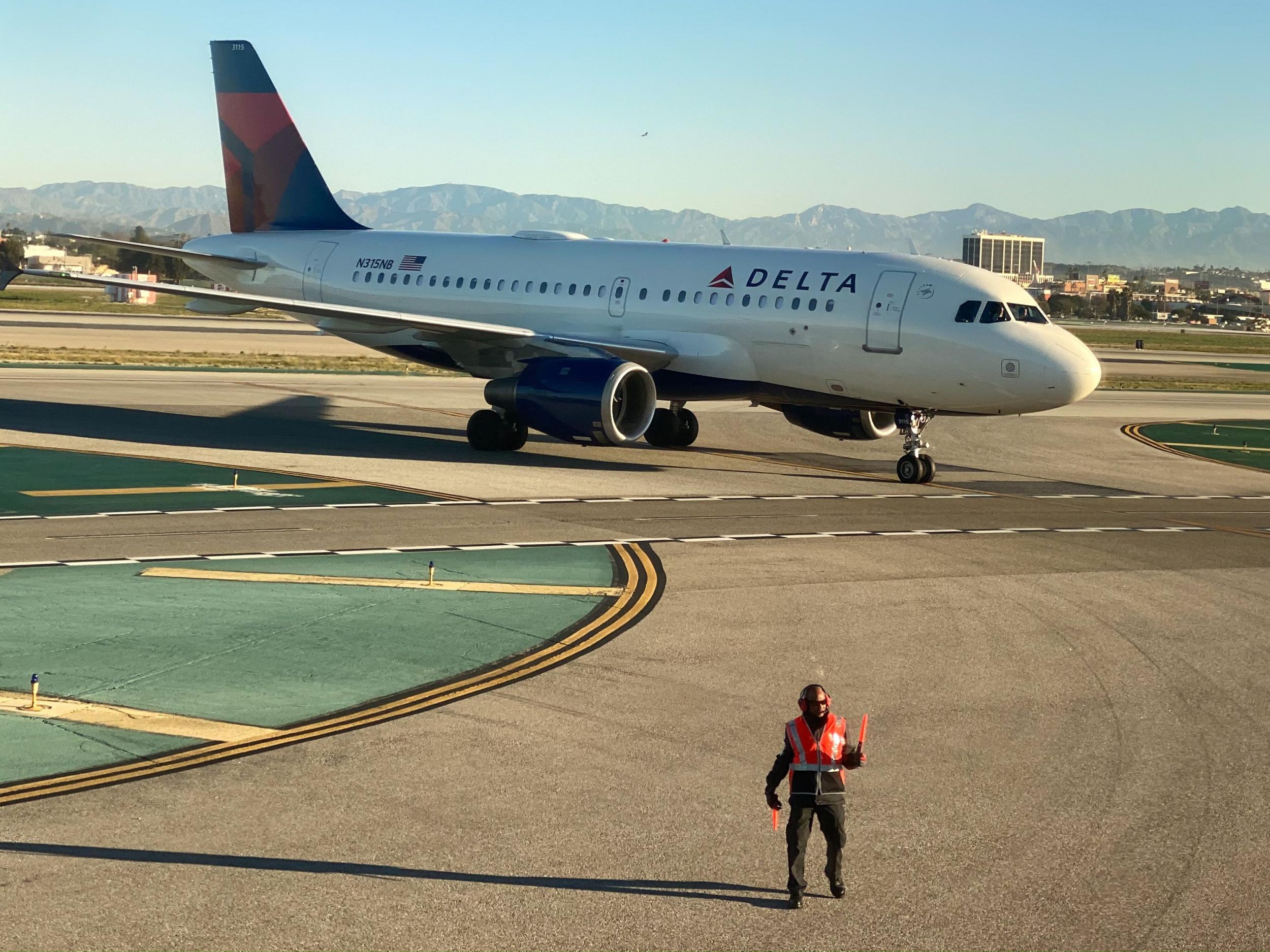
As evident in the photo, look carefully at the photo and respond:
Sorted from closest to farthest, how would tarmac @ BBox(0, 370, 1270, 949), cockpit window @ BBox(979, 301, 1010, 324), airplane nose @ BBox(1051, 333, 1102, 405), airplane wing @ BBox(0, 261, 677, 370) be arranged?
tarmac @ BBox(0, 370, 1270, 949)
airplane nose @ BBox(1051, 333, 1102, 405)
cockpit window @ BBox(979, 301, 1010, 324)
airplane wing @ BBox(0, 261, 677, 370)

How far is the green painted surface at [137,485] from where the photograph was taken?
25.3 meters

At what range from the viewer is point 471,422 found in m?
34.4

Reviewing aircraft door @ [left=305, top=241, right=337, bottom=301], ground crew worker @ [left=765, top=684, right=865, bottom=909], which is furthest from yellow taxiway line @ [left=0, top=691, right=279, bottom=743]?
aircraft door @ [left=305, top=241, right=337, bottom=301]

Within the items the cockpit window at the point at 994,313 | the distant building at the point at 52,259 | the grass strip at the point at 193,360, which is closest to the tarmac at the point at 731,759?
the cockpit window at the point at 994,313

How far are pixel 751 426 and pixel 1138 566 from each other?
20.9 meters

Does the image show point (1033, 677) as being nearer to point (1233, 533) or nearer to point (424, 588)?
point (424, 588)

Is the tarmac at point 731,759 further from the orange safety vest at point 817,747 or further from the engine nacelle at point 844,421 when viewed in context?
the engine nacelle at point 844,421

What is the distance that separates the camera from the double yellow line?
39.1ft

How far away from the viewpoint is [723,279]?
3375cm

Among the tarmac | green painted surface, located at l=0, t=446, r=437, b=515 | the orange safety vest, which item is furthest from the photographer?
green painted surface, located at l=0, t=446, r=437, b=515

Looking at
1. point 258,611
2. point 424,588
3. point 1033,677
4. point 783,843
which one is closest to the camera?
point 783,843

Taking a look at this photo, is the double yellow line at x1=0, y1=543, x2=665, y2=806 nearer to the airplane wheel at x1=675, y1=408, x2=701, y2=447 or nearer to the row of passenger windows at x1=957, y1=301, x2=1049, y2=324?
the row of passenger windows at x1=957, y1=301, x2=1049, y2=324

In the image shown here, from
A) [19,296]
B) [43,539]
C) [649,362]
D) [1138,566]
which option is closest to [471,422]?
[649,362]

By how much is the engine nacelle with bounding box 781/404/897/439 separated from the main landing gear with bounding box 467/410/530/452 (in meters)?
6.23
